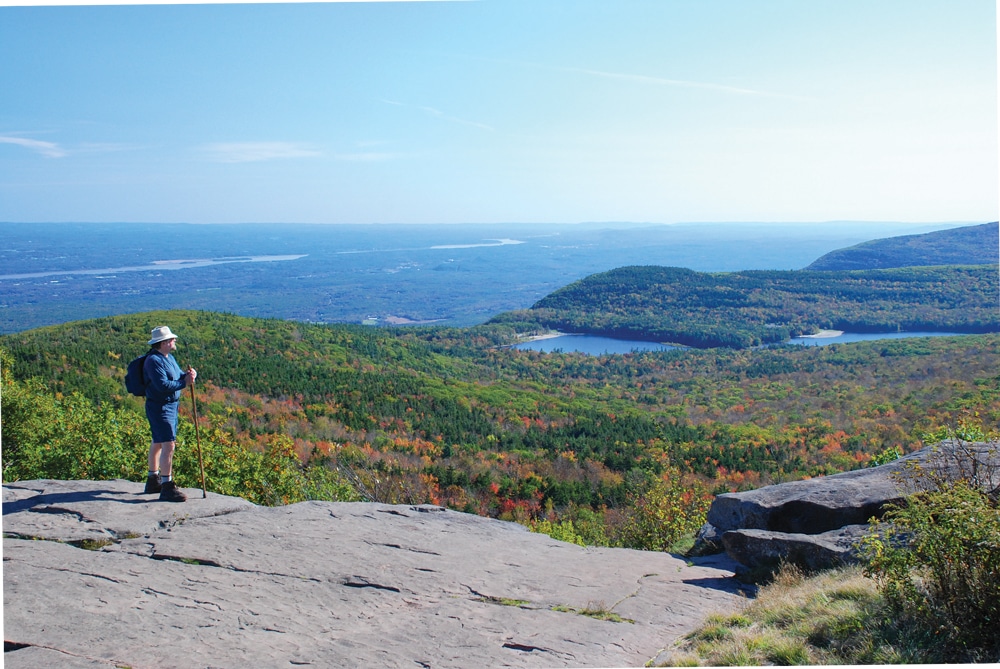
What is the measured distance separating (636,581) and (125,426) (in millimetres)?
9454

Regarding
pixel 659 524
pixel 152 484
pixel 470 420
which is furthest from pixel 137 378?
pixel 470 420

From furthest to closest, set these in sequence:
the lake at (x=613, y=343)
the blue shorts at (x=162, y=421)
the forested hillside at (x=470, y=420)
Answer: the lake at (x=613, y=343), the forested hillside at (x=470, y=420), the blue shorts at (x=162, y=421)

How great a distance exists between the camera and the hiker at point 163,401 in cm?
787

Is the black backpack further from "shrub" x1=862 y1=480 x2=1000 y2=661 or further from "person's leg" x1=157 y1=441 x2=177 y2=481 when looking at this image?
"shrub" x1=862 y1=480 x2=1000 y2=661

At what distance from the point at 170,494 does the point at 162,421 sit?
94 cm

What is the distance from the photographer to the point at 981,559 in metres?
4.80

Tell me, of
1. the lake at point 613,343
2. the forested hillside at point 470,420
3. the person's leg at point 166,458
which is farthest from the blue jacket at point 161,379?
the lake at point 613,343

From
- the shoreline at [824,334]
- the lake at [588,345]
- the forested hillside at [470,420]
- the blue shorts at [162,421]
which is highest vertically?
the blue shorts at [162,421]

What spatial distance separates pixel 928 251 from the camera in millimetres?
131375

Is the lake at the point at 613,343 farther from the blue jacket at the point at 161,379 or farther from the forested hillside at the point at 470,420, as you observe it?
the blue jacket at the point at 161,379

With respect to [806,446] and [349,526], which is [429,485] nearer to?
[349,526]

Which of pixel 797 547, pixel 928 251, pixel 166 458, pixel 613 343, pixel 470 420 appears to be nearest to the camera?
pixel 797 547

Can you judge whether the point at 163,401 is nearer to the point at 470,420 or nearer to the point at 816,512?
the point at 816,512

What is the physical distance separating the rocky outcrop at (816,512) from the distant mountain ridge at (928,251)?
128 m
